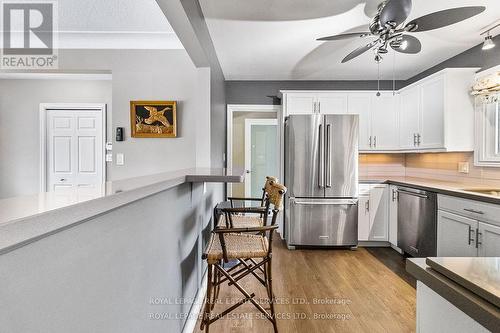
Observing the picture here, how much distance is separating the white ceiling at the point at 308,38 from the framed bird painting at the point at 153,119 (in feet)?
2.97

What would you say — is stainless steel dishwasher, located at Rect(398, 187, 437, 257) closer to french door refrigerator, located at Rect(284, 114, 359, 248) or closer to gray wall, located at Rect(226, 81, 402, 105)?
french door refrigerator, located at Rect(284, 114, 359, 248)

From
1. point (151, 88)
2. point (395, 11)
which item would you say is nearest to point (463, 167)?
point (395, 11)

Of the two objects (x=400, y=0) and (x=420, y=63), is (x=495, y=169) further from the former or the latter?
(x=400, y=0)

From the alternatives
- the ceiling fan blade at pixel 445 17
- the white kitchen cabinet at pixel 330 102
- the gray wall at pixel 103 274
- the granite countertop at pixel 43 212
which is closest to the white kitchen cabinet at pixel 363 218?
the white kitchen cabinet at pixel 330 102

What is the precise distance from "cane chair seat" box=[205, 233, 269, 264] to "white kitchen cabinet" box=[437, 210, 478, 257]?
5.87 ft

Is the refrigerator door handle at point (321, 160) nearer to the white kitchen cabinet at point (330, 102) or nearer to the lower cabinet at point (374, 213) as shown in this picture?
the white kitchen cabinet at point (330, 102)

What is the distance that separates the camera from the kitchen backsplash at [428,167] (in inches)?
123

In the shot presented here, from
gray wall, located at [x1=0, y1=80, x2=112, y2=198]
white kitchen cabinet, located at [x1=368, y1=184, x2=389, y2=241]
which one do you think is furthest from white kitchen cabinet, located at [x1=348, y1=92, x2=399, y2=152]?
gray wall, located at [x1=0, y1=80, x2=112, y2=198]

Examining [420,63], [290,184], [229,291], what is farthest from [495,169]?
[229,291]

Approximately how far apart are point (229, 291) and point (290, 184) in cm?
171

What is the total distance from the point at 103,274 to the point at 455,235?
115 inches

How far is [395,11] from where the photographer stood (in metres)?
1.79

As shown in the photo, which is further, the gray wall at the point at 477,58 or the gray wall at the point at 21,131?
the gray wall at the point at 21,131

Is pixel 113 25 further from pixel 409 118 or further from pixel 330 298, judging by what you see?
pixel 409 118
